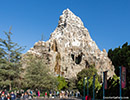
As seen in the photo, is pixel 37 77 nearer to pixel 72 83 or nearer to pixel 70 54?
pixel 72 83

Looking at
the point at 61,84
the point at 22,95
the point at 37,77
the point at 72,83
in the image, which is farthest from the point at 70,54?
the point at 22,95

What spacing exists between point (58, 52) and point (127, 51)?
255ft

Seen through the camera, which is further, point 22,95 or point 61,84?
point 61,84

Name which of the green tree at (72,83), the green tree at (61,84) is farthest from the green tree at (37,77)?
the green tree at (72,83)

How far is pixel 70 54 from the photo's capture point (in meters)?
109

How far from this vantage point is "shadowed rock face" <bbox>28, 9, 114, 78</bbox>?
96562 mm

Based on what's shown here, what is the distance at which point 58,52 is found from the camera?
10044 centimetres

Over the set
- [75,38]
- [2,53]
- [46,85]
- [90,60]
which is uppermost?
[75,38]

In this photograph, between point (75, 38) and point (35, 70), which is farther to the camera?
point (75, 38)

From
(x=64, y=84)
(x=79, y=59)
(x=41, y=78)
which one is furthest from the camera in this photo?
(x=79, y=59)

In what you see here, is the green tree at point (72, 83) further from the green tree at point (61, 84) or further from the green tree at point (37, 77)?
the green tree at point (37, 77)

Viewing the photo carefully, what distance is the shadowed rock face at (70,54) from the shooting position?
9656 cm

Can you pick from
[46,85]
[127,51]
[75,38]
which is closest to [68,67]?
[75,38]

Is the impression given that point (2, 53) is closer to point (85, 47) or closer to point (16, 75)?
point (16, 75)
